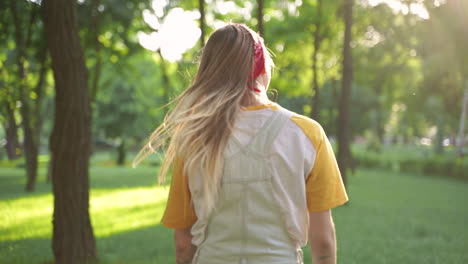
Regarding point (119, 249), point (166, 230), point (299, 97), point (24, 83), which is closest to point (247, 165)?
point (119, 249)

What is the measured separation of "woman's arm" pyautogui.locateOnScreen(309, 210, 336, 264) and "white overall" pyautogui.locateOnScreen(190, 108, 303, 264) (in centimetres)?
12

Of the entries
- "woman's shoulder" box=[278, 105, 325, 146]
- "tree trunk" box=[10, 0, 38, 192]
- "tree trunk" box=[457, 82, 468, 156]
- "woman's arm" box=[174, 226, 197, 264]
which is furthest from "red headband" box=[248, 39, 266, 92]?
"tree trunk" box=[457, 82, 468, 156]

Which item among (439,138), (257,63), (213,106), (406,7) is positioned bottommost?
(439,138)

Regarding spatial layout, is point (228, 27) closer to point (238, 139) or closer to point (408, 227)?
point (238, 139)

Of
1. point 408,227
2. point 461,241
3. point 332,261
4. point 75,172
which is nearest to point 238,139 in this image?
point 332,261

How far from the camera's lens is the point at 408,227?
37.9 feet

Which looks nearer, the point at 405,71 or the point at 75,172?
the point at 75,172

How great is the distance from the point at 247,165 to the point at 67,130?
4444mm

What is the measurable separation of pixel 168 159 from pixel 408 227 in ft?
35.4

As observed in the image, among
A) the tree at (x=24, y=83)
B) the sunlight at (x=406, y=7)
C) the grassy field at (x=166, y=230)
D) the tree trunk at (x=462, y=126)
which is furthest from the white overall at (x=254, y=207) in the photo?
the tree trunk at (x=462, y=126)

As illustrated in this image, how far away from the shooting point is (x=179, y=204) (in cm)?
206

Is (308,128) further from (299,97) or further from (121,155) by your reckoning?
(121,155)

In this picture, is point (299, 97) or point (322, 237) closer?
point (322, 237)

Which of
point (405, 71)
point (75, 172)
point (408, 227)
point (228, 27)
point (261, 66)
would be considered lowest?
point (408, 227)
